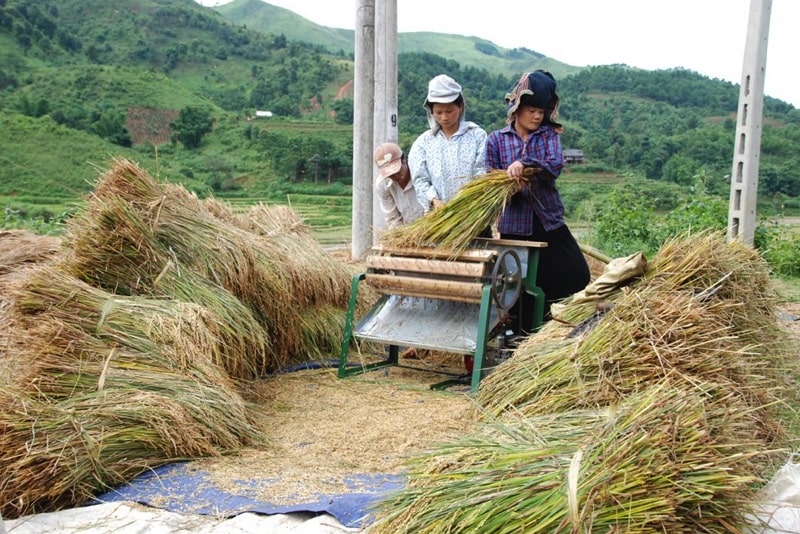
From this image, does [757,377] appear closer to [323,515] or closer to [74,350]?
[323,515]

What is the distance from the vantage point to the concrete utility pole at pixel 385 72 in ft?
25.0

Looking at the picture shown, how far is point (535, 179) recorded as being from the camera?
4.61 meters

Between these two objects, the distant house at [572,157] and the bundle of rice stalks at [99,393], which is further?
the distant house at [572,157]

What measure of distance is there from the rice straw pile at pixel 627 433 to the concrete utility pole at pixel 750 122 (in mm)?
4474

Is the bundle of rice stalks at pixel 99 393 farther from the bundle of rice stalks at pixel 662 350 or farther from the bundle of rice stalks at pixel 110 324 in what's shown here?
the bundle of rice stalks at pixel 662 350

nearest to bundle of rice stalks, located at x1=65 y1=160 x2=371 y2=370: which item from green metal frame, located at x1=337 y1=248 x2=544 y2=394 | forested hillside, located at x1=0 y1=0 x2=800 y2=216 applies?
green metal frame, located at x1=337 y1=248 x2=544 y2=394

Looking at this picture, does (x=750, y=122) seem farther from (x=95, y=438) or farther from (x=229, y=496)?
(x=95, y=438)

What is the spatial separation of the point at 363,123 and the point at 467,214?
13.2 ft

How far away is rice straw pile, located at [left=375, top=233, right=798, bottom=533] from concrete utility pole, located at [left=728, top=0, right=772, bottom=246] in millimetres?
4474

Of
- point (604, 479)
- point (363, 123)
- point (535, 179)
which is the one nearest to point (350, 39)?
point (363, 123)

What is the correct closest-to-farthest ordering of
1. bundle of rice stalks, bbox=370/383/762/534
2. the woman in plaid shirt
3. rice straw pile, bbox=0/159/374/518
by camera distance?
1. bundle of rice stalks, bbox=370/383/762/534
2. rice straw pile, bbox=0/159/374/518
3. the woman in plaid shirt

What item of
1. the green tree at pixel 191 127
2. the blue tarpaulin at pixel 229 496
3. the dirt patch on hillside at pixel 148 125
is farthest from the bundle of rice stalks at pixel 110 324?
the dirt patch on hillside at pixel 148 125

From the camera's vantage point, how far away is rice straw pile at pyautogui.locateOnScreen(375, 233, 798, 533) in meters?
2.05

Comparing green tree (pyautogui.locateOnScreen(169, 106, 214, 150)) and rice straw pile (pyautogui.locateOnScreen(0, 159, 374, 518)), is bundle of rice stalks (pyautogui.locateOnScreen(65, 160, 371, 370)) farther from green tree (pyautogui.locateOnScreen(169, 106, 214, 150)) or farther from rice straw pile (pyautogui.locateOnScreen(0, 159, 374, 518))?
green tree (pyautogui.locateOnScreen(169, 106, 214, 150))
